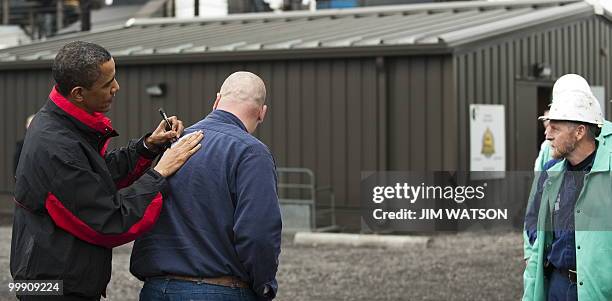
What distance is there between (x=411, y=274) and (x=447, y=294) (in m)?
1.31

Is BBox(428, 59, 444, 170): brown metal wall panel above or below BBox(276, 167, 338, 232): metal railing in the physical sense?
above

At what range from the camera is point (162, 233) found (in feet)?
13.2

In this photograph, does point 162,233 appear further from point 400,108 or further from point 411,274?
point 400,108

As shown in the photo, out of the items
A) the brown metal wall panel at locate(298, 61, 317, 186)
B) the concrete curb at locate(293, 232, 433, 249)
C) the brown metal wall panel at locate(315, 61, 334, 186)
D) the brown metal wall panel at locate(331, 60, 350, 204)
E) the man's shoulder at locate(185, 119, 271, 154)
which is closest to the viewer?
the man's shoulder at locate(185, 119, 271, 154)

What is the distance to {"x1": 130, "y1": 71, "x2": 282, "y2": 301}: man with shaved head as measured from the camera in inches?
155

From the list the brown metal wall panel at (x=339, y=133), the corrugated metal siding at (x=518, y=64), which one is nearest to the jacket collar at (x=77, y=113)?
the corrugated metal siding at (x=518, y=64)

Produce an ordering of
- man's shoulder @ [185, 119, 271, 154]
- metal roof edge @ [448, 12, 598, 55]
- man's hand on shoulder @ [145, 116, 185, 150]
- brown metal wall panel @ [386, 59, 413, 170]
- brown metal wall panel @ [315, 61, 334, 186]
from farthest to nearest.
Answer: brown metal wall panel @ [315, 61, 334, 186], brown metal wall panel @ [386, 59, 413, 170], metal roof edge @ [448, 12, 598, 55], man's hand on shoulder @ [145, 116, 185, 150], man's shoulder @ [185, 119, 271, 154]

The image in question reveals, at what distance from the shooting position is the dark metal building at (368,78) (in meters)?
14.7

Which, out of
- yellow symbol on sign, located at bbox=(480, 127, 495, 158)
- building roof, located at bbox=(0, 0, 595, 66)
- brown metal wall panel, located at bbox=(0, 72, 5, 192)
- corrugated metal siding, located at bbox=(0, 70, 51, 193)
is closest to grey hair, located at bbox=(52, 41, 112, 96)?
building roof, located at bbox=(0, 0, 595, 66)

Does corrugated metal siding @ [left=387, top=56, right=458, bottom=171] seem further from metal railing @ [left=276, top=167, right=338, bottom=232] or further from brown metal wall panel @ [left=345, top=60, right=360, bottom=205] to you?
metal railing @ [left=276, top=167, right=338, bottom=232]

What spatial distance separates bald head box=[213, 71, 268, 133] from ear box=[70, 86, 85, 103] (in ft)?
1.96

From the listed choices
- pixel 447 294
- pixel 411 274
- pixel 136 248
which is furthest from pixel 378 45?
pixel 136 248

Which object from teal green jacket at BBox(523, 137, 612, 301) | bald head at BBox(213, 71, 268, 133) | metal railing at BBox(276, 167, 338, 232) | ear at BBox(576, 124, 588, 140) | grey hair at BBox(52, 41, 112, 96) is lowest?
metal railing at BBox(276, 167, 338, 232)

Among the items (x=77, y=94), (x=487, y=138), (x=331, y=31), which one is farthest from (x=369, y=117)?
(x=77, y=94)
